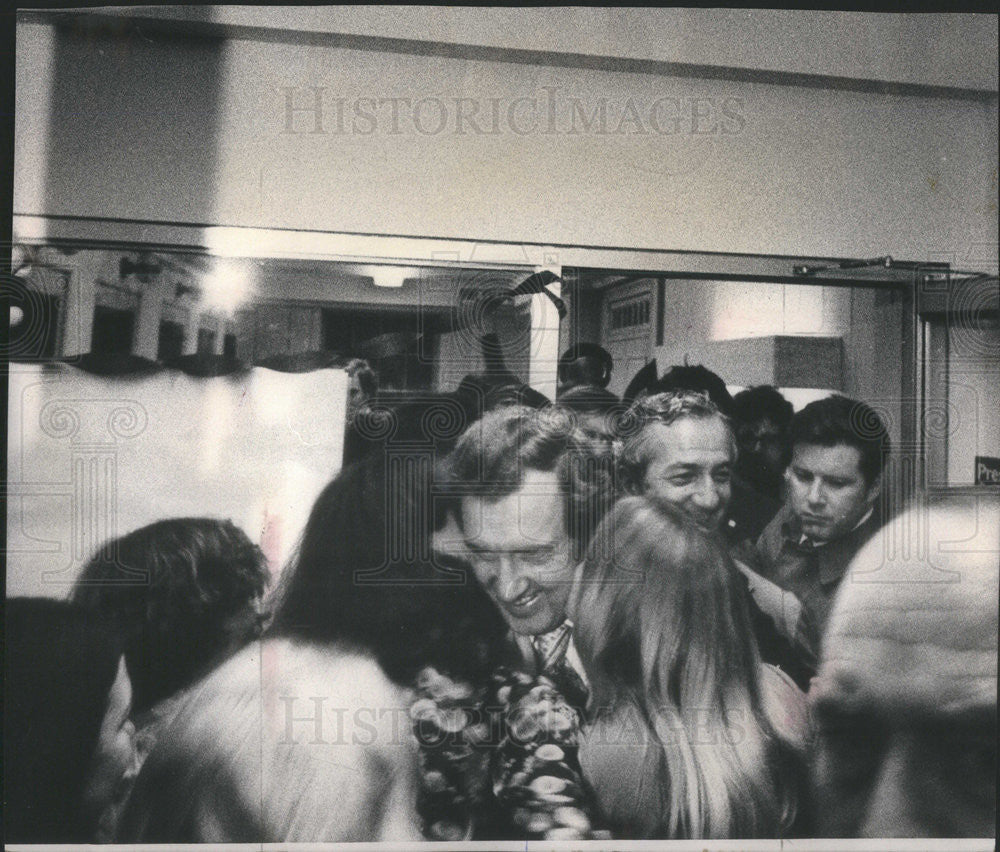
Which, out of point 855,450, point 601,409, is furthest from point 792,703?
point 601,409

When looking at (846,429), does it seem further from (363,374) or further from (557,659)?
(363,374)

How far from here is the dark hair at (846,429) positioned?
248 centimetres

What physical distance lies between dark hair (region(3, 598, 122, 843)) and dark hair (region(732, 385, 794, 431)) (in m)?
1.49

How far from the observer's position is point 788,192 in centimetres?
248

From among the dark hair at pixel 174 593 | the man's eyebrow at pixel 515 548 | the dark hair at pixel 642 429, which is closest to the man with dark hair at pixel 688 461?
the dark hair at pixel 642 429

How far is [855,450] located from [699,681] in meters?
0.65

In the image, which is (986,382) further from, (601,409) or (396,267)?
(396,267)

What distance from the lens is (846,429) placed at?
8.17ft

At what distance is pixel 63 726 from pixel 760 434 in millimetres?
1705

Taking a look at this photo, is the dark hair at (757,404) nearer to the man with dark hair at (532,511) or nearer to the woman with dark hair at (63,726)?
the man with dark hair at (532,511)

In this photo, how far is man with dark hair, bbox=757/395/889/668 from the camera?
2.48 meters

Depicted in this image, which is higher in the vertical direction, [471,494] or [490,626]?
[471,494]

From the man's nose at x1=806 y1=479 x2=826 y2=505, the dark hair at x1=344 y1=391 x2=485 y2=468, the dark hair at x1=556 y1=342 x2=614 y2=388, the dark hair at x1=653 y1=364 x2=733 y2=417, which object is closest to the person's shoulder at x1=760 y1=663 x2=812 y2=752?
the man's nose at x1=806 y1=479 x2=826 y2=505

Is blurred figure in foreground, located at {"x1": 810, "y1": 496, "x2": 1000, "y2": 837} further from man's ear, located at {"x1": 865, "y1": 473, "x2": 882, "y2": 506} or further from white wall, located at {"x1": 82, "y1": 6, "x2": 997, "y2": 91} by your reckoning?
white wall, located at {"x1": 82, "y1": 6, "x2": 997, "y2": 91}
